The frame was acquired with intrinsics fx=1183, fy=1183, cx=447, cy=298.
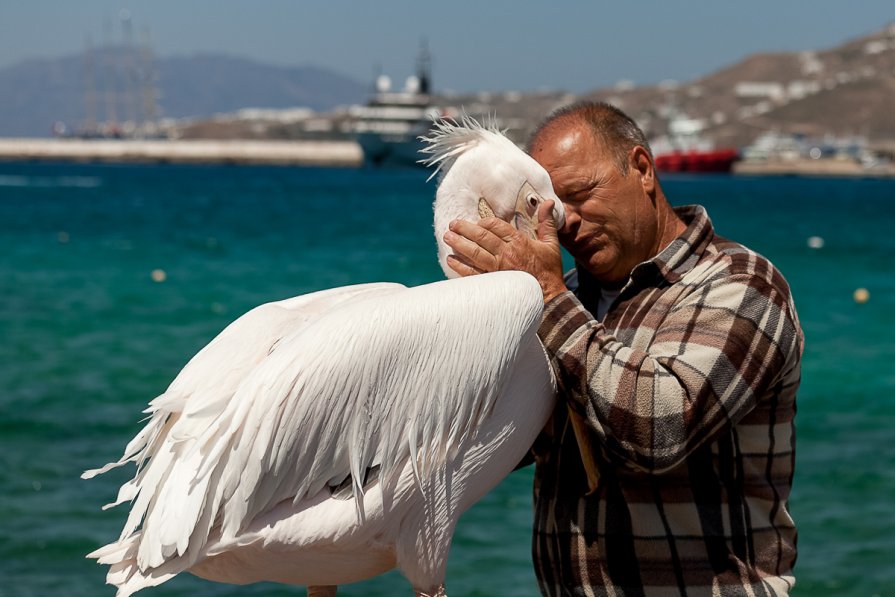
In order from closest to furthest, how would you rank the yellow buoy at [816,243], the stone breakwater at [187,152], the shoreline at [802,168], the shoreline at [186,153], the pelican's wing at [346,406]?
the pelican's wing at [346,406]
the yellow buoy at [816,243]
the shoreline at [802,168]
the shoreline at [186,153]
the stone breakwater at [187,152]

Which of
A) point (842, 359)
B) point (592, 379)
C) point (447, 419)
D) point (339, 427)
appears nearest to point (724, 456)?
point (592, 379)

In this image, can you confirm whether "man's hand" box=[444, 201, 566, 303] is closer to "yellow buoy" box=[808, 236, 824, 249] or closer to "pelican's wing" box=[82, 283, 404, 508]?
"pelican's wing" box=[82, 283, 404, 508]

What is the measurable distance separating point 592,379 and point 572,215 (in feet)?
1.57

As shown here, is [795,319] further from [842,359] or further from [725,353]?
[842,359]

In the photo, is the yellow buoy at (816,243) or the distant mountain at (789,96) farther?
the distant mountain at (789,96)

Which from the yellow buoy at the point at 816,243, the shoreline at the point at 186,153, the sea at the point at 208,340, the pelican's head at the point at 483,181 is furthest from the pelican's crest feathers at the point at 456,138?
the shoreline at the point at 186,153

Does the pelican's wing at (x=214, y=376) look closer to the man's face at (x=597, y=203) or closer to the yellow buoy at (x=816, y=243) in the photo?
the man's face at (x=597, y=203)

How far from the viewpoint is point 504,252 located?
2164mm

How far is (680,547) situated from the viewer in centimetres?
224

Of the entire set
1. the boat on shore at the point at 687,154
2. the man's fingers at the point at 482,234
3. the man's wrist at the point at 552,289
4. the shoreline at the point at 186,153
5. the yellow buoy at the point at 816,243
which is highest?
the man's fingers at the point at 482,234

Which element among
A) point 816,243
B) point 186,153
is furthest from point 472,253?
Result: point 186,153

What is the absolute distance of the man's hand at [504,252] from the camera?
7.09 feet

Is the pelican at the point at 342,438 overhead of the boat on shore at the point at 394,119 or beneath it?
overhead

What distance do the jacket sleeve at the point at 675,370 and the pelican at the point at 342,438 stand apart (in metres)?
0.09
